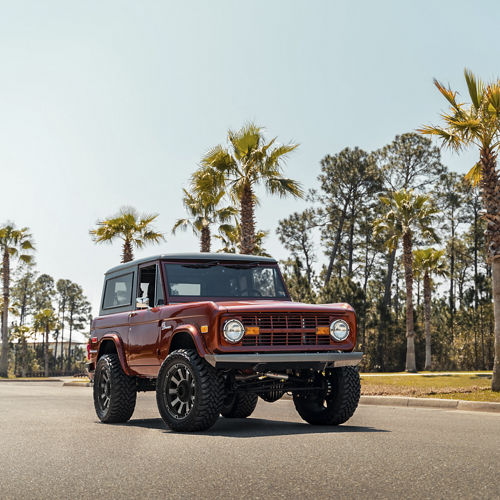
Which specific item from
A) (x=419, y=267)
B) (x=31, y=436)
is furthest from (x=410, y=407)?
(x=419, y=267)

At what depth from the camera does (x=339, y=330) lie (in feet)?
31.0

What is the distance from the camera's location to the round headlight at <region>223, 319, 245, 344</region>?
343 inches

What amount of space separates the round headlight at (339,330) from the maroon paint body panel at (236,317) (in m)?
0.05

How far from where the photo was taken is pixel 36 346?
109375 mm

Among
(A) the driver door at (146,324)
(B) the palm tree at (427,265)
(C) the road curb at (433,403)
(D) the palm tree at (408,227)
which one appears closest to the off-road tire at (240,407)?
(A) the driver door at (146,324)

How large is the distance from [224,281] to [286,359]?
213cm

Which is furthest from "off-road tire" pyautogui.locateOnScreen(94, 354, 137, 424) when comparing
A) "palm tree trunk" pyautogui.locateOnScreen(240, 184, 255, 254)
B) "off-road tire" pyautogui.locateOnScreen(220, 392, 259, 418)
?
"palm tree trunk" pyautogui.locateOnScreen(240, 184, 255, 254)

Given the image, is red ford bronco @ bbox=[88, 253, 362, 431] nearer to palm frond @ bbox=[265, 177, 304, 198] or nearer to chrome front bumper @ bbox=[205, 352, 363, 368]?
chrome front bumper @ bbox=[205, 352, 363, 368]

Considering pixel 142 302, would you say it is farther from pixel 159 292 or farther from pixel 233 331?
pixel 233 331

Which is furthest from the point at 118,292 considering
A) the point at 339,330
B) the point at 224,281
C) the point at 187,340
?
the point at 339,330

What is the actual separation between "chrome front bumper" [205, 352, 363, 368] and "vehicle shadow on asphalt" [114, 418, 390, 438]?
0.80 metres

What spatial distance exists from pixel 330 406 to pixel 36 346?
106m

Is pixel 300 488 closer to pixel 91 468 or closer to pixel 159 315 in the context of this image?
pixel 91 468

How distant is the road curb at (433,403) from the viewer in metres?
14.3
